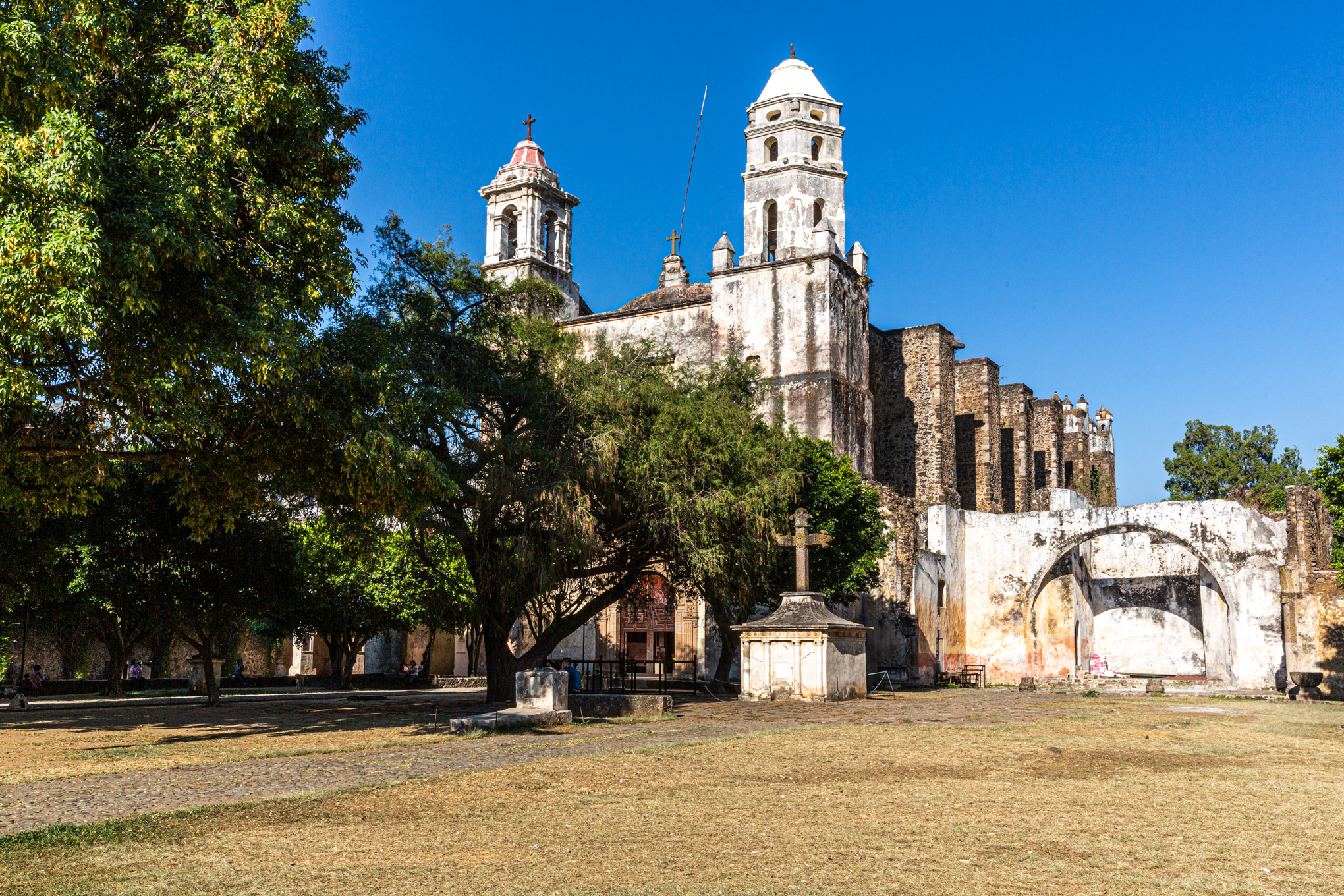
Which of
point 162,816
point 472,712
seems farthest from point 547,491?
point 162,816

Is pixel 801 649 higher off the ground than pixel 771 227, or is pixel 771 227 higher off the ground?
pixel 771 227

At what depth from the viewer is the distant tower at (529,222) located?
36.2 meters

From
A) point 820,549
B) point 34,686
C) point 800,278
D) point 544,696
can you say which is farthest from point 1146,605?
point 34,686

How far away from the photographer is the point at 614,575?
67.5 feet

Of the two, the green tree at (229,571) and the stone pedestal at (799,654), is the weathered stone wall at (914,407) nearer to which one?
the stone pedestal at (799,654)

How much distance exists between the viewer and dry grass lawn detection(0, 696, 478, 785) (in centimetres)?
927

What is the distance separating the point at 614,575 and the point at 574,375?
4299mm

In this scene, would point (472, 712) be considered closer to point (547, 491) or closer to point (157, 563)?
point (547, 491)

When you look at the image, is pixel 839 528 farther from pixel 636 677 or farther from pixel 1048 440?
pixel 1048 440

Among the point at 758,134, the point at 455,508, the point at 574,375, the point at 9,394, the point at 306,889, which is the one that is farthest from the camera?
the point at 758,134

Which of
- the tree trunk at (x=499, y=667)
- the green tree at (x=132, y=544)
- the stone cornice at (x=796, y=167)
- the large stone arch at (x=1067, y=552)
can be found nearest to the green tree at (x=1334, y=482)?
the large stone arch at (x=1067, y=552)

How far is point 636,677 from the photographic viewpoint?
25.8 meters

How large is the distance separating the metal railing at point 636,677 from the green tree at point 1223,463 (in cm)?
3502

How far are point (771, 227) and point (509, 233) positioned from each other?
9.40m
